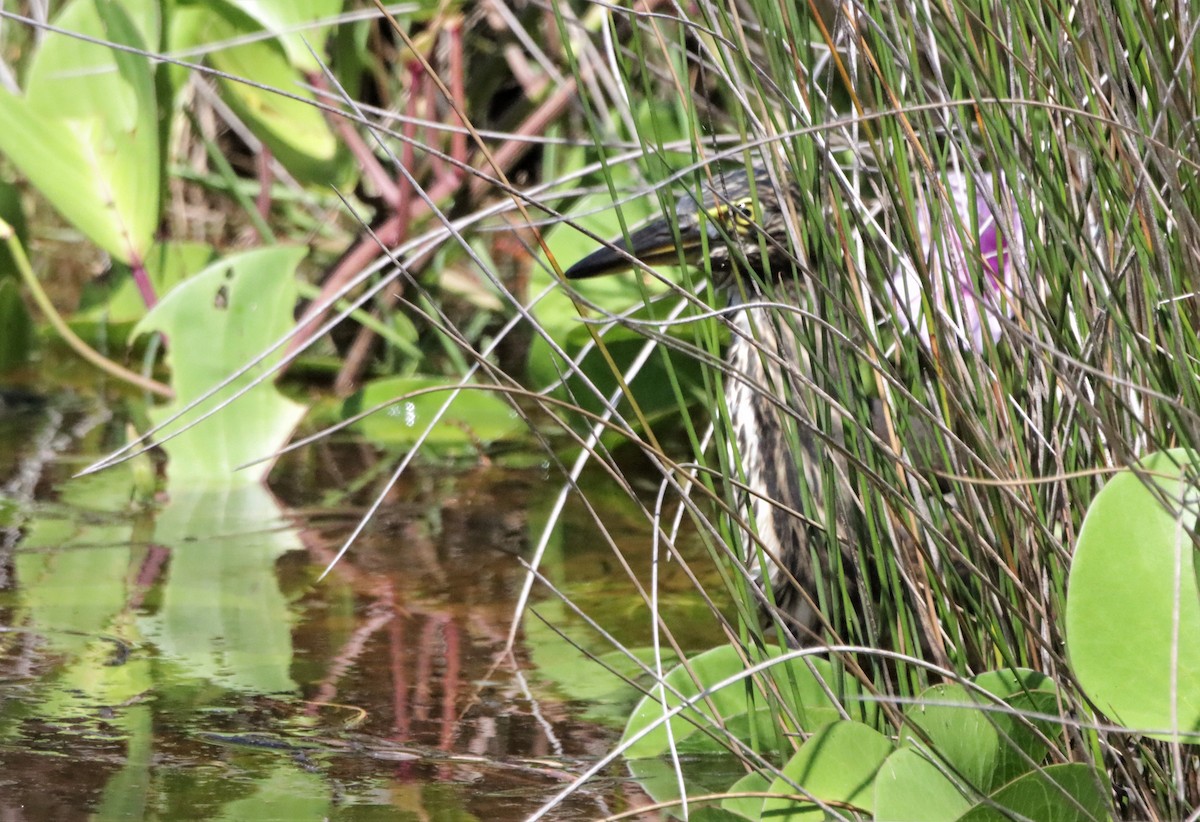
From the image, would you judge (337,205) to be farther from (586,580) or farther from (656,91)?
(586,580)

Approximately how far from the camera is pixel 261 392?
262 cm

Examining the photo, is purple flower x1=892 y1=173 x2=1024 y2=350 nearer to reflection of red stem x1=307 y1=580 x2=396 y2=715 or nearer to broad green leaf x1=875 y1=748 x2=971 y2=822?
broad green leaf x1=875 y1=748 x2=971 y2=822

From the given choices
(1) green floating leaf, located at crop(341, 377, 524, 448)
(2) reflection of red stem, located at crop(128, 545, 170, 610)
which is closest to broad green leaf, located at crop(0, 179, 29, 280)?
(1) green floating leaf, located at crop(341, 377, 524, 448)

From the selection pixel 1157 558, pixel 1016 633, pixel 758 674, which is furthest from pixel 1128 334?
pixel 758 674

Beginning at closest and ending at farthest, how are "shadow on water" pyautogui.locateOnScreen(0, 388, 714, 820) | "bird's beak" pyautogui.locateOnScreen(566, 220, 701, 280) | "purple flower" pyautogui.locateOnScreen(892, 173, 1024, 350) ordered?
"purple flower" pyautogui.locateOnScreen(892, 173, 1024, 350) → "shadow on water" pyautogui.locateOnScreen(0, 388, 714, 820) → "bird's beak" pyautogui.locateOnScreen(566, 220, 701, 280)

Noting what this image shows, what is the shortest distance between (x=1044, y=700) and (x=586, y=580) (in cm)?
99

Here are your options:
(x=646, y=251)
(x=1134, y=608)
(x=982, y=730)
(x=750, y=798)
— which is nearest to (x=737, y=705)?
(x=750, y=798)

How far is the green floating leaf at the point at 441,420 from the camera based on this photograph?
286 centimetres

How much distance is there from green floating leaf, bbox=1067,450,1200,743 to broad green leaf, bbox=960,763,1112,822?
0.20 ft

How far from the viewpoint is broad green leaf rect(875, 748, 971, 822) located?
121 centimetres

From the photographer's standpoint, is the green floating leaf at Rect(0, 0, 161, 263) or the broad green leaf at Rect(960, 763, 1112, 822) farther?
the green floating leaf at Rect(0, 0, 161, 263)

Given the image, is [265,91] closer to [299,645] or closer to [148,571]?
[148,571]

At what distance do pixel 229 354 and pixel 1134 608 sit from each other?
177cm

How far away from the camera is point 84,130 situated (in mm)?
2789
